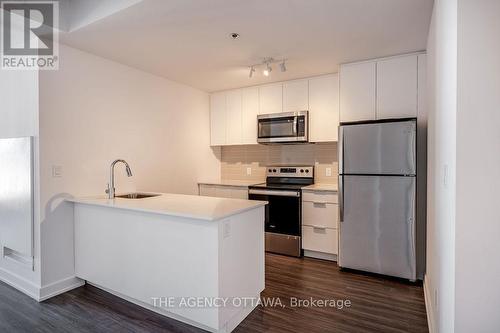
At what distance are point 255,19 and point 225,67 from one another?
1.21 m

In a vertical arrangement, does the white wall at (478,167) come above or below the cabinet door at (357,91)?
below

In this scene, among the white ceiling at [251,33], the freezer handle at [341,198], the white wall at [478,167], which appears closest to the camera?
the white wall at [478,167]

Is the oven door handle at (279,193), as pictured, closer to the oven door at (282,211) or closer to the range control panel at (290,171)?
the oven door at (282,211)

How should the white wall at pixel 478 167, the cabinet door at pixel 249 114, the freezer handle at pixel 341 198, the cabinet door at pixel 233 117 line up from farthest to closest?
1. the cabinet door at pixel 233 117
2. the cabinet door at pixel 249 114
3. the freezer handle at pixel 341 198
4. the white wall at pixel 478 167

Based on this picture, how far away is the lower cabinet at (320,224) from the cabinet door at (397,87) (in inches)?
44.0

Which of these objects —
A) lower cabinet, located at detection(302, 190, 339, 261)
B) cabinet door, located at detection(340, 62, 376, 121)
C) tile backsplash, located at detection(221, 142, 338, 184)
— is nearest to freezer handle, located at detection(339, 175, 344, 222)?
lower cabinet, located at detection(302, 190, 339, 261)

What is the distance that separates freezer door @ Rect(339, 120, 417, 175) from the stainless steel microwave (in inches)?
29.6

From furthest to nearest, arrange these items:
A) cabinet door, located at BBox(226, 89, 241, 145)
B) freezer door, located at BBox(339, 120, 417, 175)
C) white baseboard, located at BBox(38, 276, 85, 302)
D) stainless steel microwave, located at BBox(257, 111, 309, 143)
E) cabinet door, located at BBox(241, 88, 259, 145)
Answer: cabinet door, located at BBox(226, 89, 241, 145), cabinet door, located at BBox(241, 88, 259, 145), stainless steel microwave, located at BBox(257, 111, 309, 143), freezer door, located at BBox(339, 120, 417, 175), white baseboard, located at BBox(38, 276, 85, 302)

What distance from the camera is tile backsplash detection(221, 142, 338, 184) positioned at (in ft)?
13.2

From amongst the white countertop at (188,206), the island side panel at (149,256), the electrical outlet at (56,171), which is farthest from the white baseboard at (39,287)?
the electrical outlet at (56,171)

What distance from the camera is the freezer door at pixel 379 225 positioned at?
9.25 ft

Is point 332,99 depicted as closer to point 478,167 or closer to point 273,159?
point 273,159

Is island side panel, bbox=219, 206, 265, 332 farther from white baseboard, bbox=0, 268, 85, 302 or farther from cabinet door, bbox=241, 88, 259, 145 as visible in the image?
cabinet door, bbox=241, 88, 259, 145

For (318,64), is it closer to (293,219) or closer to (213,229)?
(293,219)
